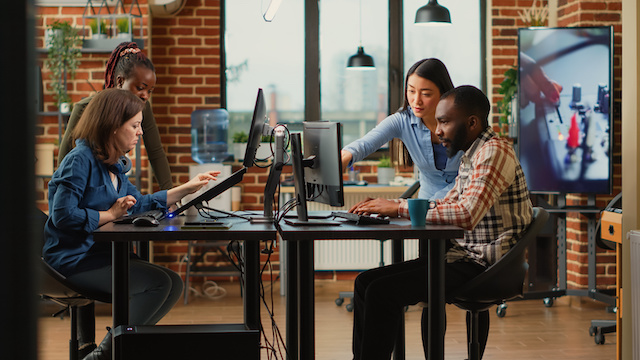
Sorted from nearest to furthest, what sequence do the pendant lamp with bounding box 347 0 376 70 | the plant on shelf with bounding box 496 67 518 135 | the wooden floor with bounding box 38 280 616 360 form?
the wooden floor with bounding box 38 280 616 360 < the plant on shelf with bounding box 496 67 518 135 < the pendant lamp with bounding box 347 0 376 70

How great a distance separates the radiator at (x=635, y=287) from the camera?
7.13ft

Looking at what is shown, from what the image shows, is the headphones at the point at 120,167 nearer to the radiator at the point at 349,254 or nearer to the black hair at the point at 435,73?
the black hair at the point at 435,73

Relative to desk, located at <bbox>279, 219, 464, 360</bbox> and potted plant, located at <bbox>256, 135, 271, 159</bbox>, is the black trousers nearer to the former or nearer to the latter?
desk, located at <bbox>279, 219, 464, 360</bbox>

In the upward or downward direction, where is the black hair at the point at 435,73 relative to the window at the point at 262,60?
downward

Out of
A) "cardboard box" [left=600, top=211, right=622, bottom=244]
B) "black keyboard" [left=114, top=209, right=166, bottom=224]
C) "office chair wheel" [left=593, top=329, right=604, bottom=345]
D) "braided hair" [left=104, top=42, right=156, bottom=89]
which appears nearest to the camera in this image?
"black keyboard" [left=114, top=209, right=166, bottom=224]

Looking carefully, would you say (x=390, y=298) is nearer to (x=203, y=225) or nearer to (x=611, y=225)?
(x=203, y=225)

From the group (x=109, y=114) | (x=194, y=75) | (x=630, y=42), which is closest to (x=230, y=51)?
(x=194, y=75)

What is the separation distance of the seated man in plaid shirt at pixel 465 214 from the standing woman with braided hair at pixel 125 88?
0.97 metres

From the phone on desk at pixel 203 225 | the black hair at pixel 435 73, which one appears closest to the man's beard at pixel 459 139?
the black hair at pixel 435 73

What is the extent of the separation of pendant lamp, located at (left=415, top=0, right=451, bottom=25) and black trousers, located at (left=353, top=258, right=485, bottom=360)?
2.45 meters

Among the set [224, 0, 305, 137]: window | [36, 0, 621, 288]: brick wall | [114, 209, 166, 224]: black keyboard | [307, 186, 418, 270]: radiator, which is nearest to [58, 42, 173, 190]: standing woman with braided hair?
[114, 209, 166, 224]: black keyboard

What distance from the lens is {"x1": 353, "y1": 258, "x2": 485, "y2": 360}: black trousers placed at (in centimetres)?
202

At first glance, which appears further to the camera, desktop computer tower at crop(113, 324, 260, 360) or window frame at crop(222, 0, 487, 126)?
window frame at crop(222, 0, 487, 126)

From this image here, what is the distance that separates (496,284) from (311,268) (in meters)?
0.60
